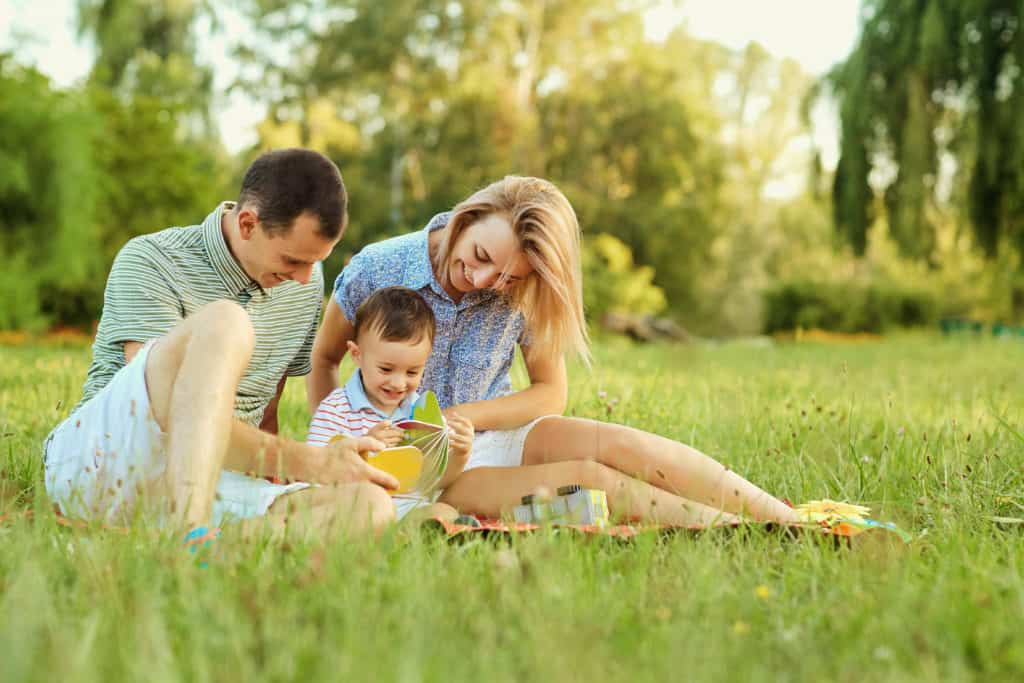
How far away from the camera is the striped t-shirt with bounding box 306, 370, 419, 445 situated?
309cm

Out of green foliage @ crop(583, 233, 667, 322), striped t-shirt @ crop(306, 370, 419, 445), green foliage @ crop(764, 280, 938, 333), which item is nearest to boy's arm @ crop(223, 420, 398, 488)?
striped t-shirt @ crop(306, 370, 419, 445)

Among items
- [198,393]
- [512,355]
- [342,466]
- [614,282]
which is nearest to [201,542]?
[198,393]

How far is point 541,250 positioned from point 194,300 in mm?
1035

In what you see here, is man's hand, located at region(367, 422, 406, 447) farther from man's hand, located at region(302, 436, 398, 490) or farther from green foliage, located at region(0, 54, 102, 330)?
green foliage, located at region(0, 54, 102, 330)

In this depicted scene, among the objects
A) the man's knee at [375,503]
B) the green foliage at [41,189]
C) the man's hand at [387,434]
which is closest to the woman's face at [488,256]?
the man's hand at [387,434]

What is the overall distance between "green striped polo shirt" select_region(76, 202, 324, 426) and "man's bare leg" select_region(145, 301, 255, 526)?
434 mm

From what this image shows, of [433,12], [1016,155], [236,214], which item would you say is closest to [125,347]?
[236,214]

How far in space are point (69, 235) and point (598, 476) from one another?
9.58m

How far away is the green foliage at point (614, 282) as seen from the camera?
2227cm

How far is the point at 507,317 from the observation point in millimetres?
3447

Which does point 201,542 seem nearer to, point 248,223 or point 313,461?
point 313,461

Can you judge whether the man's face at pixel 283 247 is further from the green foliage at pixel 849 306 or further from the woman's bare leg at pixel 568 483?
the green foliage at pixel 849 306

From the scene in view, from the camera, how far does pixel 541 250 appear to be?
319cm

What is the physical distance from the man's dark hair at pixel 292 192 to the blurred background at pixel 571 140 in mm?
8879
